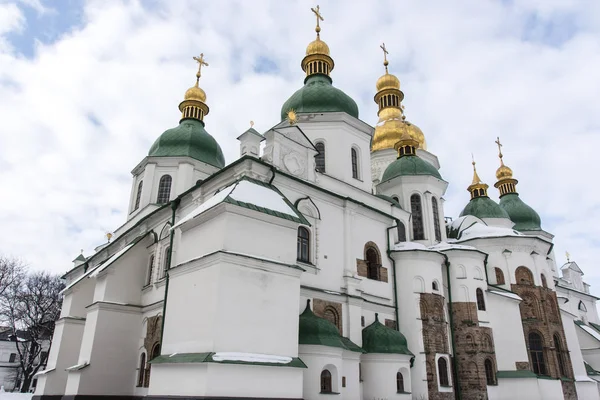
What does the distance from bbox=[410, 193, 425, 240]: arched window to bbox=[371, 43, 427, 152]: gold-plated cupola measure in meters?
6.62

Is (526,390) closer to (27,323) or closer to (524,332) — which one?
(524,332)

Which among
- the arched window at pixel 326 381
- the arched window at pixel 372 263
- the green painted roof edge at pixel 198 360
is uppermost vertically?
the arched window at pixel 372 263

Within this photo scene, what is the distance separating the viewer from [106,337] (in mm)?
16938

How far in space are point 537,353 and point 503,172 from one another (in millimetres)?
15926

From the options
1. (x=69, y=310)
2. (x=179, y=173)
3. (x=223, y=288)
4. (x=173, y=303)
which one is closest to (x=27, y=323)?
(x=69, y=310)

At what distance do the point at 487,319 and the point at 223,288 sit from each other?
12906 millimetres

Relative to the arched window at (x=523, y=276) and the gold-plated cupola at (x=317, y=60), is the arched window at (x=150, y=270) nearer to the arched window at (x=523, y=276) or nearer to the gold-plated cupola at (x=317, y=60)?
the gold-plated cupola at (x=317, y=60)

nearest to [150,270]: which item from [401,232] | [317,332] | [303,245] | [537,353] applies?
[303,245]

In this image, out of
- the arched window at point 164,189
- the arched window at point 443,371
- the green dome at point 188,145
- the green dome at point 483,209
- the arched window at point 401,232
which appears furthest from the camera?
the green dome at point 483,209

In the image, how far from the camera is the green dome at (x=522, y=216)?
32094 millimetres

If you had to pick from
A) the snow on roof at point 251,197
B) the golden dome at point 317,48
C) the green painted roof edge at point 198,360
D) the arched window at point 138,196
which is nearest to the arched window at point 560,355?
the green painted roof edge at point 198,360

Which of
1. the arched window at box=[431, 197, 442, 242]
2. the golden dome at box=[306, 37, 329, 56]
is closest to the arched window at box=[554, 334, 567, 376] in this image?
the arched window at box=[431, 197, 442, 242]

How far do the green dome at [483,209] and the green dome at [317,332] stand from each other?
16385 millimetres

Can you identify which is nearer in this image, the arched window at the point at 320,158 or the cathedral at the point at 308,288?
the cathedral at the point at 308,288
